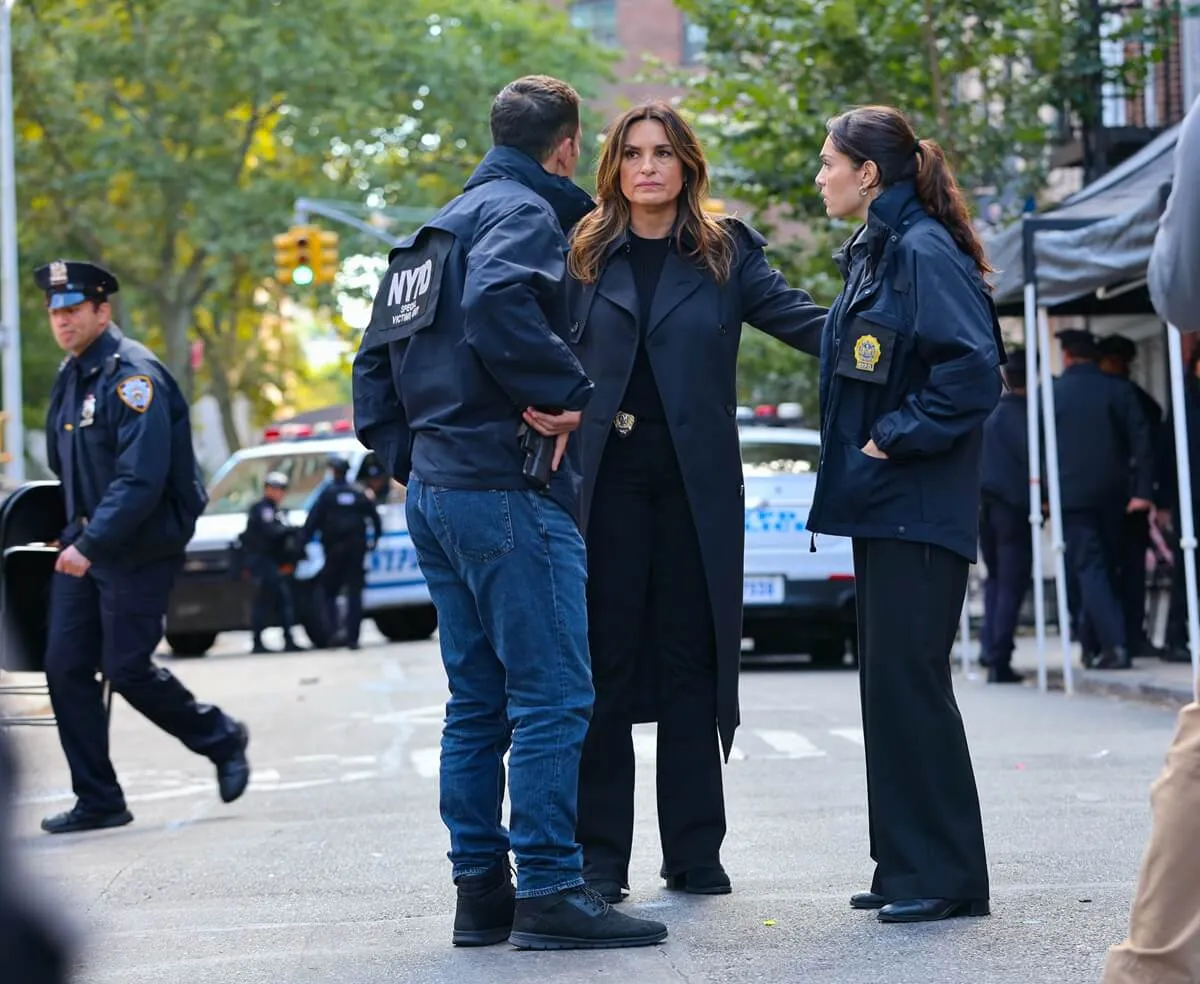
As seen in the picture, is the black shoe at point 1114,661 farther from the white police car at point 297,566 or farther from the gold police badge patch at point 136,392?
the white police car at point 297,566

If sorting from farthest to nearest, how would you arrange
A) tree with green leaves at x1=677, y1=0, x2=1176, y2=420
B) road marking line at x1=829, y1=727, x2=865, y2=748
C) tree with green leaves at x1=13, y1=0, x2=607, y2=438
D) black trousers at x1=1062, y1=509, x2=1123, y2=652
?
tree with green leaves at x1=13, y1=0, x2=607, y2=438 → tree with green leaves at x1=677, y1=0, x2=1176, y2=420 → black trousers at x1=1062, y1=509, x2=1123, y2=652 → road marking line at x1=829, y1=727, x2=865, y2=748

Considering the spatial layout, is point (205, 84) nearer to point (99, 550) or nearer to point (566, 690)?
point (99, 550)

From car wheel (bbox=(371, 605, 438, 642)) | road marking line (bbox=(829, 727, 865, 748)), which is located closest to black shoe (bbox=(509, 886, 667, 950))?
road marking line (bbox=(829, 727, 865, 748))

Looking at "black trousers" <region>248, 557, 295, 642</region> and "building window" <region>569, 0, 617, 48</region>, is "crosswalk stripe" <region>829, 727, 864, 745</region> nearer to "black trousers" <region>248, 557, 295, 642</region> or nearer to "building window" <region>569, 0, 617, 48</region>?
"black trousers" <region>248, 557, 295, 642</region>

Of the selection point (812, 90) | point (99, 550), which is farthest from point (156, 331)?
point (99, 550)

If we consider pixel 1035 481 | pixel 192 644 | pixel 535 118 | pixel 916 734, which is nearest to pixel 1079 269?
pixel 1035 481

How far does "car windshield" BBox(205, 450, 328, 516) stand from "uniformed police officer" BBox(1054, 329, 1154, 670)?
32.5 feet

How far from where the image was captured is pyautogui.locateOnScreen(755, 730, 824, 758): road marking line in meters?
9.67

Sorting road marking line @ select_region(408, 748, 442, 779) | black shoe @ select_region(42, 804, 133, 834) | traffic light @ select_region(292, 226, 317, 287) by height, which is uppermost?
traffic light @ select_region(292, 226, 317, 287)

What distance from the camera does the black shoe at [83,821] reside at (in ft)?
26.8

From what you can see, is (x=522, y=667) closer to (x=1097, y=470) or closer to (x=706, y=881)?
(x=706, y=881)

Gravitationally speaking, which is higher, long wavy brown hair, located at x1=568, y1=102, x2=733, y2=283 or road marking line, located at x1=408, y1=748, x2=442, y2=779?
long wavy brown hair, located at x1=568, y1=102, x2=733, y2=283

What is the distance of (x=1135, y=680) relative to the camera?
40.0ft

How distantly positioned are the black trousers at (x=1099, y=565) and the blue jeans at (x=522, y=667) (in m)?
8.61
